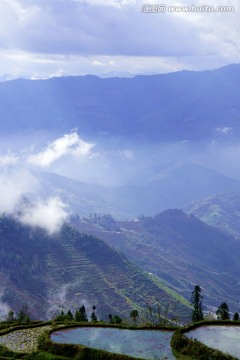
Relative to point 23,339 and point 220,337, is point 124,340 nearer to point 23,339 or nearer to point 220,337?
point 220,337

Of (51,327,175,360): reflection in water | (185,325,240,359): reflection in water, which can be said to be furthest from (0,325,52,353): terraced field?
(185,325,240,359): reflection in water

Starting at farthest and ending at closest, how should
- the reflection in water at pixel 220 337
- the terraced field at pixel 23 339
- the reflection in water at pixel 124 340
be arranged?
the terraced field at pixel 23 339 < the reflection in water at pixel 124 340 < the reflection in water at pixel 220 337

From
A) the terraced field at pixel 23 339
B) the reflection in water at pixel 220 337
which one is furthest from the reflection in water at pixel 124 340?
the reflection in water at pixel 220 337

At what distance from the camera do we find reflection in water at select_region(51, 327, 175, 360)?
62719mm

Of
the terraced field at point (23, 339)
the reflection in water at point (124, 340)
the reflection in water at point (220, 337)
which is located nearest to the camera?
the reflection in water at point (220, 337)

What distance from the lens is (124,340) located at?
68188mm

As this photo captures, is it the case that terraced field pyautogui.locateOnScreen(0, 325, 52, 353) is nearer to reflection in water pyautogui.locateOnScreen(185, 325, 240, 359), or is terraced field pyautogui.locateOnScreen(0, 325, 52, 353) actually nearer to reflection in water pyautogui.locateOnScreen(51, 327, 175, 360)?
reflection in water pyautogui.locateOnScreen(51, 327, 175, 360)

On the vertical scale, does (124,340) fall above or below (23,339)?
below

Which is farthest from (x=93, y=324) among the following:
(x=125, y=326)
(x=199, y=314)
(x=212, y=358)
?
(x=199, y=314)

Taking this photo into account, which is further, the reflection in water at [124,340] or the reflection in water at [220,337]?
the reflection in water at [124,340]

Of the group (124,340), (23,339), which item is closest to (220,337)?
(124,340)

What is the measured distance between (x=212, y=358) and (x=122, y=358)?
33.4 feet

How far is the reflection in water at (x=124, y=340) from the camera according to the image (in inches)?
2469

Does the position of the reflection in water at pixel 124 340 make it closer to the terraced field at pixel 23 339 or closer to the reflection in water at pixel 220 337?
the terraced field at pixel 23 339
